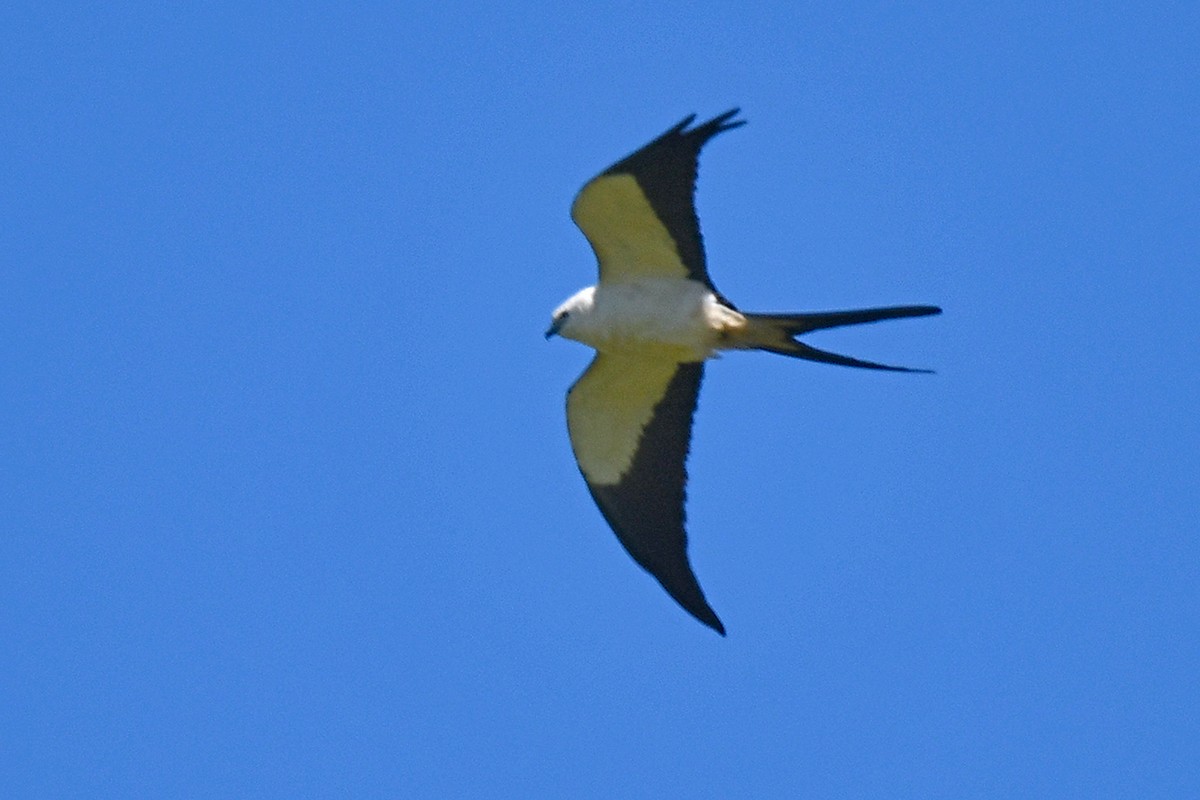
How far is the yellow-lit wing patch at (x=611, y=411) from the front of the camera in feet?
29.9

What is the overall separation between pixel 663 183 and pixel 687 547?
77.7 inches

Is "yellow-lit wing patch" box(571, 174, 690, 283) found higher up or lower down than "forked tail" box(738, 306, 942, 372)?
higher up

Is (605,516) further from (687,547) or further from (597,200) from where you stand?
(597,200)

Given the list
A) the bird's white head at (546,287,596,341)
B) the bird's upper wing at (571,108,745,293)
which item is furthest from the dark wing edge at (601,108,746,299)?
the bird's white head at (546,287,596,341)

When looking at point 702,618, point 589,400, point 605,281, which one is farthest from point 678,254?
point 702,618

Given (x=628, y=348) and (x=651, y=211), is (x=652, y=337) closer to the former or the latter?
(x=628, y=348)

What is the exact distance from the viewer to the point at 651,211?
8477mm

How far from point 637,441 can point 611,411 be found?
223 mm

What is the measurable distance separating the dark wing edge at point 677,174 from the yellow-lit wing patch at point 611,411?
720 mm

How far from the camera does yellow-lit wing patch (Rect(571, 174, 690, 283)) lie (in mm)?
8422

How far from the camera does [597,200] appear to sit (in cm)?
851

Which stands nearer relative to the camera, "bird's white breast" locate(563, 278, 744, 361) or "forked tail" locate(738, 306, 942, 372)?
"forked tail" locate(738, 306, 942, 372)

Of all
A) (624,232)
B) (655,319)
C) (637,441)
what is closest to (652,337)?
(655,319)

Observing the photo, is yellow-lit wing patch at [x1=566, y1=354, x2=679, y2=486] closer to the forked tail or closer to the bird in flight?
the bird in flight
